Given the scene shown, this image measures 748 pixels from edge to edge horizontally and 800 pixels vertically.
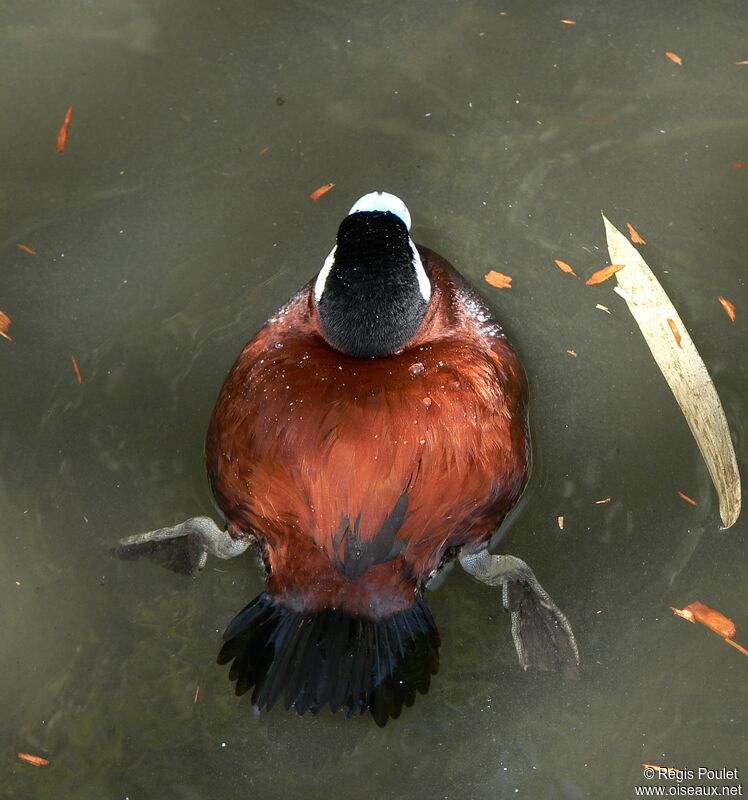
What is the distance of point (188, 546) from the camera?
6.59 feet

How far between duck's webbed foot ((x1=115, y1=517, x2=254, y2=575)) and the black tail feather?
229mm

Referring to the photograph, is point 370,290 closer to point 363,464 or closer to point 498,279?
point 363,464

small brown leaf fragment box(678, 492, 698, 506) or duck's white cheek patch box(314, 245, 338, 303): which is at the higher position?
duck's white cheek patch box(314, 245, 338, 303)

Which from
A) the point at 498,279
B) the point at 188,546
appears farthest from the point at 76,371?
the point at 498,279

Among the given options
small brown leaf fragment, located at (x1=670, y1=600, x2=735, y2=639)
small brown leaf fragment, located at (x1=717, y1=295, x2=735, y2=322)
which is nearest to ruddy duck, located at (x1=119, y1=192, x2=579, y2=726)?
small brown leaf fragment, located at (x1=670, y1=600, x2=735, y2=639)

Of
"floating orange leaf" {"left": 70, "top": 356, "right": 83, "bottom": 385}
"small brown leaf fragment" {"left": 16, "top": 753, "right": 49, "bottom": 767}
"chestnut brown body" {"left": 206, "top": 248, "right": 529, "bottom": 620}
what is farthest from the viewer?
"floating orange leaf" {"left": 70, "top": 356, "right": 83, "bottom": 385}

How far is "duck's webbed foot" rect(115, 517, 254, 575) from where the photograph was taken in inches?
78.7

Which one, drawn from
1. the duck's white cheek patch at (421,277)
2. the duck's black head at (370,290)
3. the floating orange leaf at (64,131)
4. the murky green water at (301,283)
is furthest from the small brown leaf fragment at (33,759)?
the floating orange leaf at (64,131)

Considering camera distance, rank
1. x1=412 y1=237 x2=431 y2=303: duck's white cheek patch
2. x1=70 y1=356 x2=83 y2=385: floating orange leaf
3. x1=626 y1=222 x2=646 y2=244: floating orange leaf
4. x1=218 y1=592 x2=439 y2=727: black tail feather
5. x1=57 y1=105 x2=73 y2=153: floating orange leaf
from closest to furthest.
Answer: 1. x1=218 y1=592 x2=439 y2=727: black tail feather
2. x1=412 y1=237 x2=431 y2=303: duck's white cheek patch
3. x1=70 y1=356 x2=83 y2=385: floating orange leaf
4. x1=626 y1=222 x2=646 y2=244: floating orange leaf
5. x1=57 y1=105 x2=73 y2=153: floating orange leaf

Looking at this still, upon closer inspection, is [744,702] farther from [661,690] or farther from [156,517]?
[156,517]

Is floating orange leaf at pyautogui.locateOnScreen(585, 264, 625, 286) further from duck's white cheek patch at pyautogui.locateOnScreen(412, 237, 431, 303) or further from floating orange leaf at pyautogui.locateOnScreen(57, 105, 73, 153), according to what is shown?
floating orange leaf at pyautogui.locateOnScreen(57, 105, 73, 153)

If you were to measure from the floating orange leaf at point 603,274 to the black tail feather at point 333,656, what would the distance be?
0.99 meters

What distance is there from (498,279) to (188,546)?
1035 millimetres

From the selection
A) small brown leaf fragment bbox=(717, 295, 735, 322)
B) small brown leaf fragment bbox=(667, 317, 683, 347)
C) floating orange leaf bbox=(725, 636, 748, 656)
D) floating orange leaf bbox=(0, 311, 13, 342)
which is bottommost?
floating orange leaf bbox=(725, 636, 748, 656)
